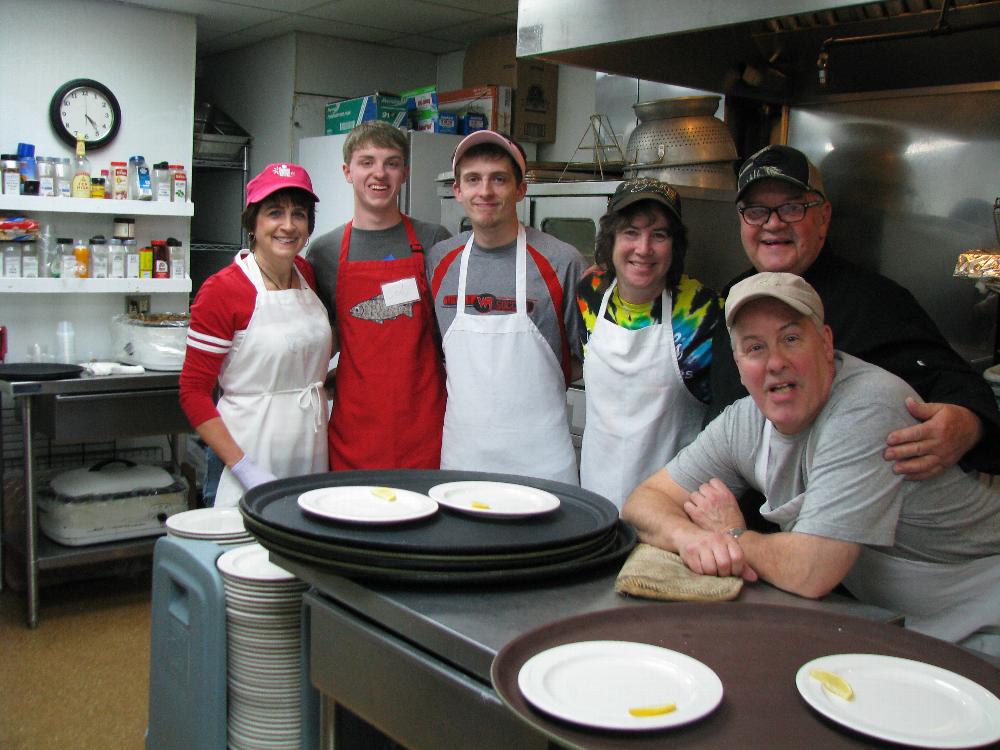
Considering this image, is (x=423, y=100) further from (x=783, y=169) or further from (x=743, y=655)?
(x=743, y=655)

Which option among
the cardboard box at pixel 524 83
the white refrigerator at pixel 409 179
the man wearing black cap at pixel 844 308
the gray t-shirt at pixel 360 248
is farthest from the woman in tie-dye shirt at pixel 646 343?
the cardboard box at pixel 524 83

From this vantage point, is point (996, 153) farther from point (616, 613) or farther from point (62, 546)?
point (62, 546)

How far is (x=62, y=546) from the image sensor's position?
3822mm

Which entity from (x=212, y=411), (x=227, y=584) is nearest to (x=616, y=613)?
(x=227, y=584)

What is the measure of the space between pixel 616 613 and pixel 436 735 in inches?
10.6

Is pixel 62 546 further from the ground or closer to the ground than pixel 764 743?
closer to the ground

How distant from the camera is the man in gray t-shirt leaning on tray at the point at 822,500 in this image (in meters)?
1.34

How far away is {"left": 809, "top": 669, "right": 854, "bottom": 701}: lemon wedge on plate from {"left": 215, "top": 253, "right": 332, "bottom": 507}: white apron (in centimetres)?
180

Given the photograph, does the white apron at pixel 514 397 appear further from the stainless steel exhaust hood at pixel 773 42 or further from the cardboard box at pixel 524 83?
the cardboard box at pixel 524 83

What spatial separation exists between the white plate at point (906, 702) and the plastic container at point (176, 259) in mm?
4748

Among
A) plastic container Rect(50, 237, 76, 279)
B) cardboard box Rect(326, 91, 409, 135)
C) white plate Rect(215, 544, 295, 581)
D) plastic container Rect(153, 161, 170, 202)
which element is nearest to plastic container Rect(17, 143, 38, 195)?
plastic container Rect(50, 237, 76, 279)

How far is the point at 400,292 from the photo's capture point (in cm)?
258

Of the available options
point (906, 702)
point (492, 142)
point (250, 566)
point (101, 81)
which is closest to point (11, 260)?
point (101, 81)

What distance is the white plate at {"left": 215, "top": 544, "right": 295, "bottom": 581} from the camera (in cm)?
162
